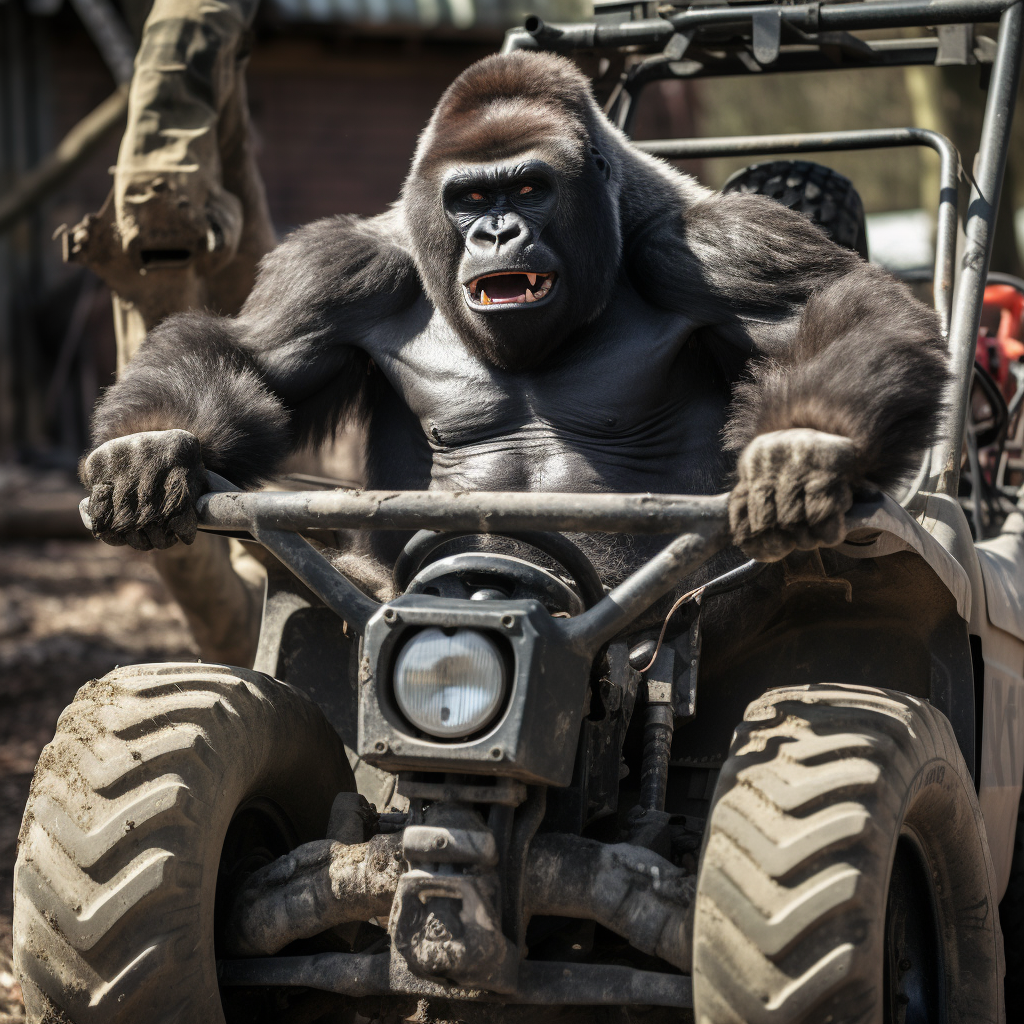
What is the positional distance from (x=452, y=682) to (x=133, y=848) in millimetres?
511

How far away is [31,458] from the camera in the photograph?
9469 mm

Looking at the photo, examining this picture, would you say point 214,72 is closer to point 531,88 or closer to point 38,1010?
point 531,88

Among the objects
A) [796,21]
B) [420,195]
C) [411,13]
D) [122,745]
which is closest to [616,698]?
[122,745]

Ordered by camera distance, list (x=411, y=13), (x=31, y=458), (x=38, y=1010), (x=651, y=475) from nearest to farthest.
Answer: (x=38, y=1010) → (x=651, y=475) → (x=31, y=458) → (x=411, y=13)

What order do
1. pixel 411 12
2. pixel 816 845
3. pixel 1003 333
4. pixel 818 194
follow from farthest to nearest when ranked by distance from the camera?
pixel 411 12 → pixel 1003 333 → pixel 818 194 → pixel 816 845

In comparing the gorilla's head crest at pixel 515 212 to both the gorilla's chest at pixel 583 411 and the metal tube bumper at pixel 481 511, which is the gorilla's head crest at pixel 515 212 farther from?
the metal tube bumper at pixel 481 511

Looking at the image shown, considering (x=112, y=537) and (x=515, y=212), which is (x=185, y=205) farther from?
(x=112, y=537)

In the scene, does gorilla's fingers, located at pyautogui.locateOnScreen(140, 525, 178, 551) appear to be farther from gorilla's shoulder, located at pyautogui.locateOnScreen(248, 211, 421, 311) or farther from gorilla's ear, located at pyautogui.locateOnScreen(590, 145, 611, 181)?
gorilla's ear, located at pyautogui.locateOnScreen(590, 145, 611, 181)

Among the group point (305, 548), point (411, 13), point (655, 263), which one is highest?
point (411, 13)

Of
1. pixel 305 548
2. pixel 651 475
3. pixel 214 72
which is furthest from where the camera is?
pixel 214 72

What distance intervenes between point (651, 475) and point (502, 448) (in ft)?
0.98

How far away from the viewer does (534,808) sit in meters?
1.88

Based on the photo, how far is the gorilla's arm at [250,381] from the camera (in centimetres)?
217

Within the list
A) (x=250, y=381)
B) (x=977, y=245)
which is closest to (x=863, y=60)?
(x=977, y=245)
